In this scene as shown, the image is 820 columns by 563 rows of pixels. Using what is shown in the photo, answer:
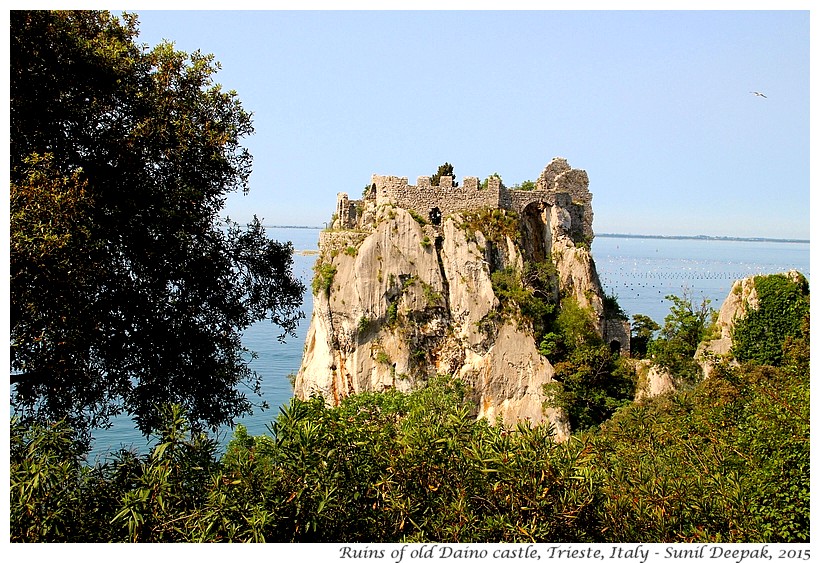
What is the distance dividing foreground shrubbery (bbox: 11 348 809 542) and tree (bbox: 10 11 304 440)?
0.86m

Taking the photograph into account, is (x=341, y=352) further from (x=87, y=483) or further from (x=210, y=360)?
(x=87, y=483)

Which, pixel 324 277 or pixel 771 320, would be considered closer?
pixel 771 320

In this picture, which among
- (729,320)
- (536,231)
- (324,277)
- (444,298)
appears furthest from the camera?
(536,231)

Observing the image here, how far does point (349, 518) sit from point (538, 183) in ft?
82.0

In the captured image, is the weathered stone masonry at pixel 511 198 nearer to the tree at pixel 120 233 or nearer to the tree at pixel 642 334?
the tree at pixel 642 334

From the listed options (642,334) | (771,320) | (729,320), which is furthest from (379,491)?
(642,334)

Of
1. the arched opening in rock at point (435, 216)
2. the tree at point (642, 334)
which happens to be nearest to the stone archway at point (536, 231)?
the arched opening in rock at point (435, 216)

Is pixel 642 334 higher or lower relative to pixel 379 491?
lower

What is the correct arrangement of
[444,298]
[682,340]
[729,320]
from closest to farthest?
[729,320]
[682,340]
[444,298]

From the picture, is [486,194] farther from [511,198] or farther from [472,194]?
[511,198]

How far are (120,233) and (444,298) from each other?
21.7 meters

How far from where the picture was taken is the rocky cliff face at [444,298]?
97.5 feet

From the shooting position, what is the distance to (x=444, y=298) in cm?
3053

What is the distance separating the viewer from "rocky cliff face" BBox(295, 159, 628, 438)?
1169 inches
